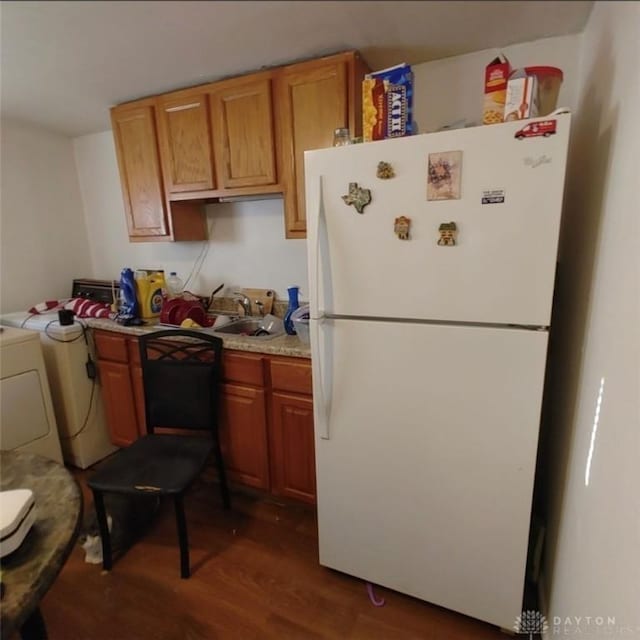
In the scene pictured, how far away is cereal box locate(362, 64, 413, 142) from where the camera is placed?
3.32ft

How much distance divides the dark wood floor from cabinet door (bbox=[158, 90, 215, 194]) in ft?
5.51

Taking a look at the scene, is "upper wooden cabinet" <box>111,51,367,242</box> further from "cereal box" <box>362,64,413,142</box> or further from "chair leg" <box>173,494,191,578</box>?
"chair leg" <box>173,494,191,578</box>

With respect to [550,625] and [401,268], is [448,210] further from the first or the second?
[550,625]

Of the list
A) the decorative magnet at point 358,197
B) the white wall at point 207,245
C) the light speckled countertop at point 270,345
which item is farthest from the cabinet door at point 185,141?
the decorative magnet at point 358,197

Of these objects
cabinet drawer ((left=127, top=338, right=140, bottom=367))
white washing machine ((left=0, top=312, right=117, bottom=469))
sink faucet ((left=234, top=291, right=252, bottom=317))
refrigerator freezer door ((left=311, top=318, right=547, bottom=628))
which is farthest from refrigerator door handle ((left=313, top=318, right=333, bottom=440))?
white washing machine ((left=0, top=312, right=117, bottom=469))

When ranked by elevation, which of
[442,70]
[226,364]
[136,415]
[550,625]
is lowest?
[550,625]

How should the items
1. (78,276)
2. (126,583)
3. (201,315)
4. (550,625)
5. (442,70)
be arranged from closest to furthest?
(550,625) < (126,583) < (442,70) < (201,315) < (78,276)

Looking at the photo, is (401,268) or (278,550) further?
(278,550)

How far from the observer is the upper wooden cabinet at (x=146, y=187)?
72.3 inches

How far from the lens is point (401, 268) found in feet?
3.51

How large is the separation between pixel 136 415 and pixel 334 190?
66.2 inches

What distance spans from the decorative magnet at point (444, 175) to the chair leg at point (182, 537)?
1.35 m

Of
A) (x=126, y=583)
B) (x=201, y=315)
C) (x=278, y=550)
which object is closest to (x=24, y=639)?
(x=126, y=583)

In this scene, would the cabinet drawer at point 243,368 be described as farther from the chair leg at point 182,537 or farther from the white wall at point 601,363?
the white wall at point 601,363
